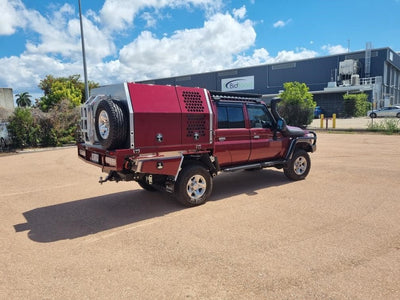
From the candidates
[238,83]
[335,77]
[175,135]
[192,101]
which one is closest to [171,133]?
[175,135]

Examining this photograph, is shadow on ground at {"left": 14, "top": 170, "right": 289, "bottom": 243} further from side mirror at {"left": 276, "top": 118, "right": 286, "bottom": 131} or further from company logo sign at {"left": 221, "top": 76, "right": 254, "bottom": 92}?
company logo sign at {"left": 221, "top": 76, "right": 254, "bottom": 92}

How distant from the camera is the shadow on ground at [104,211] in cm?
454

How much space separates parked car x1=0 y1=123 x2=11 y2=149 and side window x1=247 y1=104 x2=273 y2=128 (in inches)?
524

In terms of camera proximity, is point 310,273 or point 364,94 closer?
point 310,273

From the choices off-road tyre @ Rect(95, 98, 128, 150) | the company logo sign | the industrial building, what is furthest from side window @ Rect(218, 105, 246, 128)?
the company logo sign

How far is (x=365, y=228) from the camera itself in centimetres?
433

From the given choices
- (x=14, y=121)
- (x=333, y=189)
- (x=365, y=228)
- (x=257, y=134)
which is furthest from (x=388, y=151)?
(x=14, y=121)

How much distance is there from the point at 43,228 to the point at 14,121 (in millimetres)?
12496

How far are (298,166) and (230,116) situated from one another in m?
2.45

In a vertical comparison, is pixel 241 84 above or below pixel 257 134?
above

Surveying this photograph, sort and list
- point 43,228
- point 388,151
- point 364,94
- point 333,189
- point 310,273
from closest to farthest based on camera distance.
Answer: point 310,273 < point 43,228 < point 333,189 < point 388,151 < point 364,94

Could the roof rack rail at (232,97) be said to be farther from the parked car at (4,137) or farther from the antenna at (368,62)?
the antenna at (368,62)

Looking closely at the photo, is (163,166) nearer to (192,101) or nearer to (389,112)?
(192,101)

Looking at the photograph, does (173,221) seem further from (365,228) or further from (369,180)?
(369,180)
